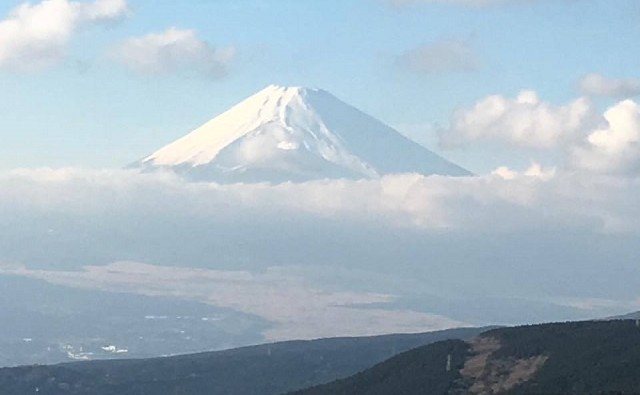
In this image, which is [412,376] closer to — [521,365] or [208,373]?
[521,365]

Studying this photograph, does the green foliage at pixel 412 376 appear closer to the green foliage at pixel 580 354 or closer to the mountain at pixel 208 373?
the green foliage at pixel 580 354

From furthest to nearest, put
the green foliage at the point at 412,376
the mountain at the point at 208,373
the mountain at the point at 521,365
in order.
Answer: the mountain at the point at 208,373, the green foliage at the point at 412,376, the mountain at the point at 521,365

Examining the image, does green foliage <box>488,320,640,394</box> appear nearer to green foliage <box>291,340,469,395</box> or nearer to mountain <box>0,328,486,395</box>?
green foliage <box>291,340,469,395</box>

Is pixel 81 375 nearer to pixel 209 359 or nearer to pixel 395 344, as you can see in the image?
pixel 209 359

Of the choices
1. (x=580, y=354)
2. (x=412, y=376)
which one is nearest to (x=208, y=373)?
(x=412, y=376)

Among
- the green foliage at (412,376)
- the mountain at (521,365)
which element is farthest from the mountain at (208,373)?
the mountain at (521,365)

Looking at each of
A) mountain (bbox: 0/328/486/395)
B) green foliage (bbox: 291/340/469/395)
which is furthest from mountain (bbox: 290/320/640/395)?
mountain (bbox: 0/328/486/395)
